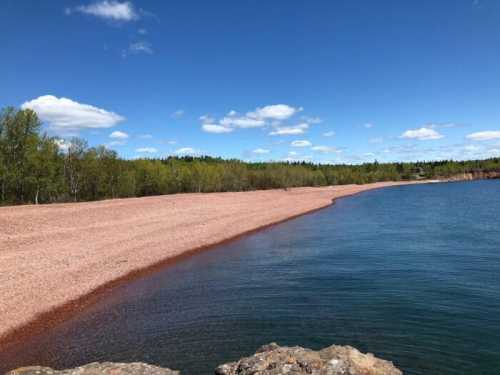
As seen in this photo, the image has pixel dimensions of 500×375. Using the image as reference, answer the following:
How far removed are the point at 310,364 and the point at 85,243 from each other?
29.4m

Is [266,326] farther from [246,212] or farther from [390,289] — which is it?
[246,212]

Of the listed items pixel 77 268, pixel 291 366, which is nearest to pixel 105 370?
pixel 291 366

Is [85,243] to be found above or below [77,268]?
above

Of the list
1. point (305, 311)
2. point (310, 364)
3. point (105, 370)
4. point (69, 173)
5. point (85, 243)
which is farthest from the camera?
point (69, 173)

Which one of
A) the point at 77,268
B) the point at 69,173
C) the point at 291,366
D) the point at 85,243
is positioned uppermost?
the point at 69,173

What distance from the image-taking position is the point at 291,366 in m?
10.0

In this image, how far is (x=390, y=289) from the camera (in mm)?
21922

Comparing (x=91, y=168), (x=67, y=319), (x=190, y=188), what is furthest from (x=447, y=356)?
(x=190, y=188)

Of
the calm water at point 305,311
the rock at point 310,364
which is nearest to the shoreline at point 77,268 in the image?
the calm water at point 305,311

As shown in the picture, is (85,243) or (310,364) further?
(85,243)

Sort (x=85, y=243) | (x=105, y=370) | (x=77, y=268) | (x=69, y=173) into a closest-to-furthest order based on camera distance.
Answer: (x=105, y=370) < (x=77, y=268) < (x=85, y=243) < (x=69, y=173)

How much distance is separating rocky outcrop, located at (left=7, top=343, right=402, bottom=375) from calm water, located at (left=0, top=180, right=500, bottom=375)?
2810 mm

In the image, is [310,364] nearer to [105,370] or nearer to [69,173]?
[105,370]

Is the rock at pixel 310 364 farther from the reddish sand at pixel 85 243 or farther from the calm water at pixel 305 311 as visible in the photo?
the reddish sand at pixel 85 243
